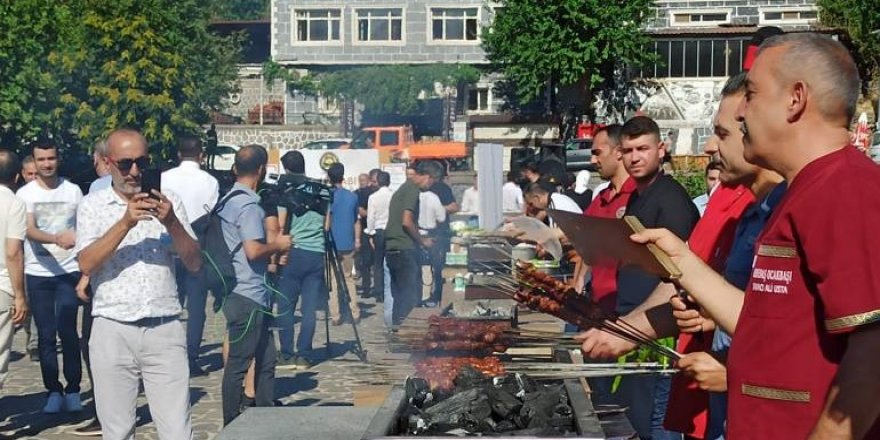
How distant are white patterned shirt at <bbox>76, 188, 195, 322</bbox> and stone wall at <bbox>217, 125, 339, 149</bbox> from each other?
4410 centimetres

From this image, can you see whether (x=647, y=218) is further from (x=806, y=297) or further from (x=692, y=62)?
(x=692, y=62)

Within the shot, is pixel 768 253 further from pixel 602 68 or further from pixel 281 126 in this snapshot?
pixel 281 126

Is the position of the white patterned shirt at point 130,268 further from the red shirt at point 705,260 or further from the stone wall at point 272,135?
the stone wall at point 272,135

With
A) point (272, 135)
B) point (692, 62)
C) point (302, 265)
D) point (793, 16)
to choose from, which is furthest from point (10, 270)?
point (793, 16)

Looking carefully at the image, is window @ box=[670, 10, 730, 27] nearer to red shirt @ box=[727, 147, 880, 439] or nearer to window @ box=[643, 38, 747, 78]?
window @ box=[643, 38, 747, 78]

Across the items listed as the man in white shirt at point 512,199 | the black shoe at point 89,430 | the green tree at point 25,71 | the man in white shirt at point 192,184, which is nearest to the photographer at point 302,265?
the man in white shirt at point 192,184

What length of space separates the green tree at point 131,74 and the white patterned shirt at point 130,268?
3000cm

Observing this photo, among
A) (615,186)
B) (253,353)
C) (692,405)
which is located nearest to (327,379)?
(253,353)

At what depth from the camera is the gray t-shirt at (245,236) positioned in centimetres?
805

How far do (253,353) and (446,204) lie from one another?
378 inches

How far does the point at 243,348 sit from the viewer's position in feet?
25.9

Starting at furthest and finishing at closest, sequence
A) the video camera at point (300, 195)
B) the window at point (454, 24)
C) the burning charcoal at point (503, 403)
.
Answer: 1. the window at point (454, 24)
2. the video camera at point (300, 195)
3. the burning charcoal at point (503, 403)

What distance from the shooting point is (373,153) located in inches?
1229

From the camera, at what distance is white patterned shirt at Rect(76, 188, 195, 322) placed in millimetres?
5887
